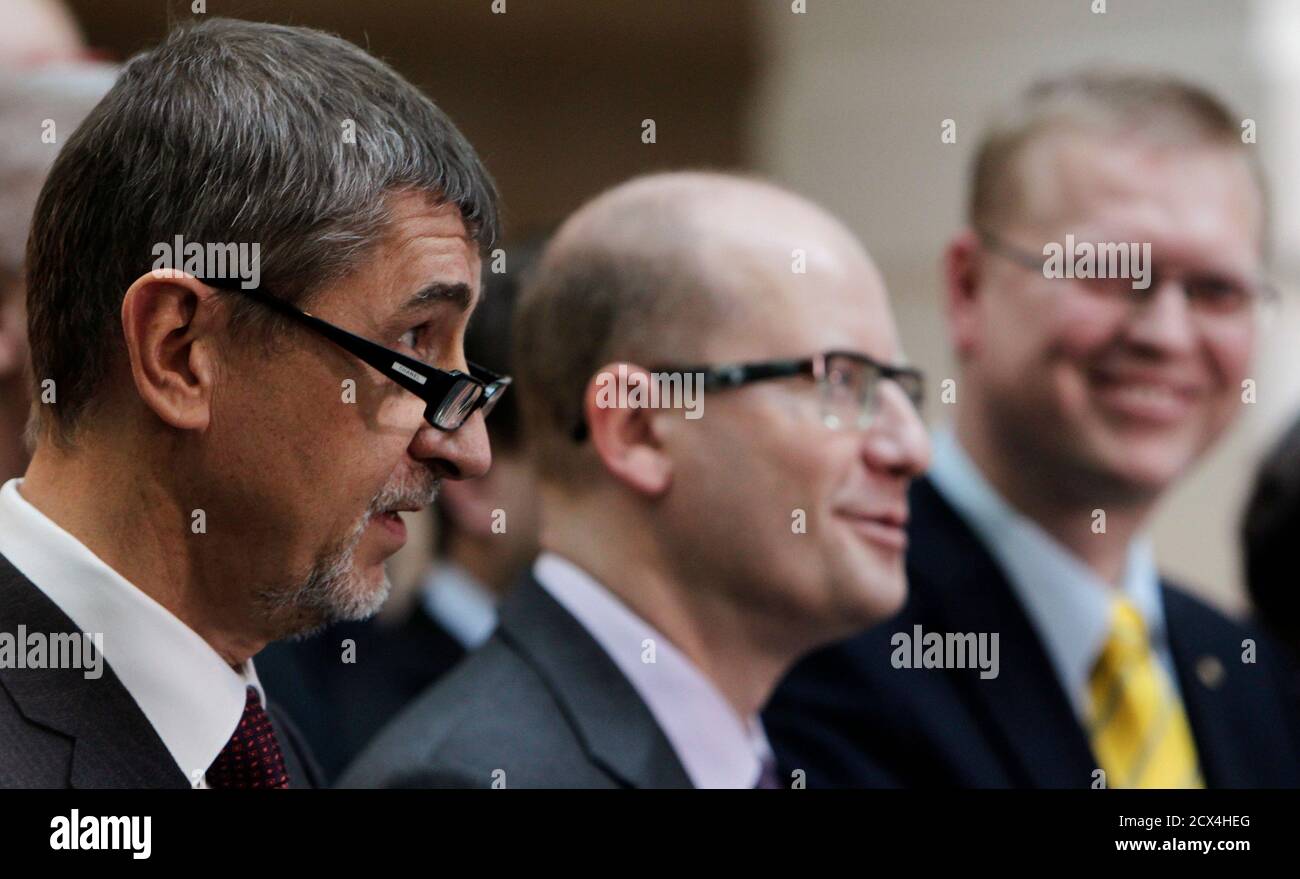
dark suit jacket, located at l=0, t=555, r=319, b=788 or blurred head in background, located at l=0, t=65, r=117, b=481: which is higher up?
blurred head in background, located at l=0, t=65, r=117, b=481

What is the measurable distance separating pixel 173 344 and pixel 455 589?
2192mm

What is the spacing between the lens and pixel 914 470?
2387mm

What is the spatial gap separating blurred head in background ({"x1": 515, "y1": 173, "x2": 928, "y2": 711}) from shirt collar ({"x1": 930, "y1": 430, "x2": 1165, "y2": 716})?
2.10ft

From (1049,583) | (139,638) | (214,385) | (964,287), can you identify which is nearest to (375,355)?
(214,385)

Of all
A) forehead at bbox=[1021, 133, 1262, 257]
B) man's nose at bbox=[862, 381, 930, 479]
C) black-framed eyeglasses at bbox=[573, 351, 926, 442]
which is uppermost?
forehead at bbox=[1021, 133, 1262, 257]

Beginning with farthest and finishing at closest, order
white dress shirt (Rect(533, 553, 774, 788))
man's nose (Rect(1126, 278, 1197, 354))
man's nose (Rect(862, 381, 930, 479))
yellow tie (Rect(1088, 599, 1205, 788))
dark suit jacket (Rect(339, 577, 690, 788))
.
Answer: man's nose (Rect(1126, 278, 1197, 354)) → yellow tie (Rect(1088, 599, 1205, 788)) → man's nose (Rect(862, 381, 930, 479)) → white dress shirt (Rect(533, 553, 774, 788)) → dark suit jacket (Rect(339, 577, 690, 788))

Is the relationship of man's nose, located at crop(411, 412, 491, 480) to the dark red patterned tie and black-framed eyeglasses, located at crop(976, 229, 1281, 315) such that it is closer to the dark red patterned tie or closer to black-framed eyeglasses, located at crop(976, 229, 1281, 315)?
the dark red patterned tie

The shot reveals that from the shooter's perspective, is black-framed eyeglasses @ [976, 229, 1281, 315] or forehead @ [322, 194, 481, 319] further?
black-framed eyeglasses @ [976, 229, 1281, 315]

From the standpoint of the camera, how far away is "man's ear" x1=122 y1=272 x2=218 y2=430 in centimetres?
153

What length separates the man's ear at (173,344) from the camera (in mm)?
1529

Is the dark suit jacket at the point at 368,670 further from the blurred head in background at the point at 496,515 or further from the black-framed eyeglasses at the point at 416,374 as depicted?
the black-framed eyeglasses at the point at 416,374

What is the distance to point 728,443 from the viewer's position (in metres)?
2.29

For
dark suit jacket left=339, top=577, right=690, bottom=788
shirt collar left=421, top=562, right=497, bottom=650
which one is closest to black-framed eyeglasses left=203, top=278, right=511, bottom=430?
dark suit jacket left=339, top=577, right=690, bottom=788
